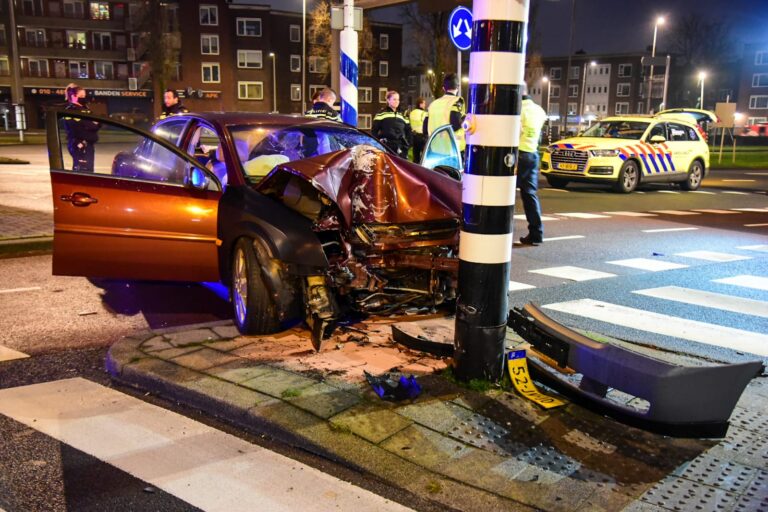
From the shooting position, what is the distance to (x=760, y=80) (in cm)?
8031

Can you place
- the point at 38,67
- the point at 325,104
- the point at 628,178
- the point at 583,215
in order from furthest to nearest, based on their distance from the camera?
the point at 38,67 < the point at 628,178 < the point at 583,215 < the point at 325,104

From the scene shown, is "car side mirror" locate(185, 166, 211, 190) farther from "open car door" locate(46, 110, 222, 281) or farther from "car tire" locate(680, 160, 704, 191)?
"car tire" locate(680, 160, 704, 191)

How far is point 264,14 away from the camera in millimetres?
63594

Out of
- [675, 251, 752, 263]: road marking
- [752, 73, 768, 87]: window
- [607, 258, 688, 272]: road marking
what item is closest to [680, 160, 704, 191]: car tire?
[675, 251, 752, 263]: road marking

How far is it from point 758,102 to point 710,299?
86.8 m

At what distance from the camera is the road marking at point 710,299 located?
616 cm

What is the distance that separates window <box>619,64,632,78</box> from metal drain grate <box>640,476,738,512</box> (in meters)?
100

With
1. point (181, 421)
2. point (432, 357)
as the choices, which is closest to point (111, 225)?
point (181, 421)

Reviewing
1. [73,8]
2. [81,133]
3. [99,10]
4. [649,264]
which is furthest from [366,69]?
[649,264]

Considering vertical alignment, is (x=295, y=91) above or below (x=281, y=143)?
above

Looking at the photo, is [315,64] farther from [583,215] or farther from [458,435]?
[458,435]

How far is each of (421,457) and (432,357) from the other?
4.25ft

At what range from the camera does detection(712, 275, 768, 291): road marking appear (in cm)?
710

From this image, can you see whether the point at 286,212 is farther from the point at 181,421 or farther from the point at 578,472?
the point at 578,472
